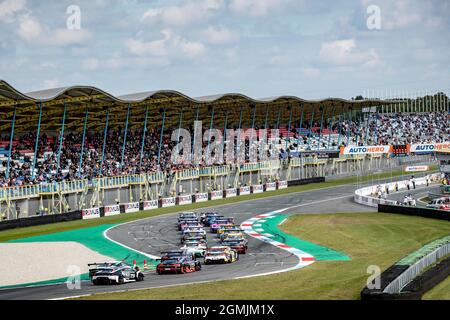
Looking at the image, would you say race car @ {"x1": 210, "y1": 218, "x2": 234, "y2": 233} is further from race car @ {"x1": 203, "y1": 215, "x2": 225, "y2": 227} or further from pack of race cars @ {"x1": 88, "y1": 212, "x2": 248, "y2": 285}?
race car @ {"x1": 203, "y1": 215, "x2": 225, "y2": 227}

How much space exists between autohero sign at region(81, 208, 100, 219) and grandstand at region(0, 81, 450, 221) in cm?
151

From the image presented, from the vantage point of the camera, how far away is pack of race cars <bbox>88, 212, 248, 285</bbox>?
29.5 m

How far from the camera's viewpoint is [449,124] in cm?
11525

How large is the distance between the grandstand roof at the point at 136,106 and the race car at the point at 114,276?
2597 centimetres

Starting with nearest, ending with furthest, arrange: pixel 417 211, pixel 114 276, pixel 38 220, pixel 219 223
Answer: pixel 114 276 < pixel 219 223 < pixel 417 211 < pixel 38 220

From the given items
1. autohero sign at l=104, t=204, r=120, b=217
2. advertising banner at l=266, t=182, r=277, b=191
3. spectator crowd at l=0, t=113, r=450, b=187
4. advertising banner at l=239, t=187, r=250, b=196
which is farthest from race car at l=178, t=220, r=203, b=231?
advertising banner at l=266, t=182, r=277, b=191

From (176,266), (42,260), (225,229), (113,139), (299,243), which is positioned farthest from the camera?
(113,139)

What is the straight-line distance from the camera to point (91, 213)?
60.0m

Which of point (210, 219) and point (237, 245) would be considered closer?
point (237, 245)

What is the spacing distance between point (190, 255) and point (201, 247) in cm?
471

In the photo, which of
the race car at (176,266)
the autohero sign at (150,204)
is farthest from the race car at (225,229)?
the autohero sign at (150,204)

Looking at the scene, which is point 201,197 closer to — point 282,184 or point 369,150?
point 282,184

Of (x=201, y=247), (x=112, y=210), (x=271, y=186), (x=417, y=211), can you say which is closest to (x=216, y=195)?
(x=271, y=186)

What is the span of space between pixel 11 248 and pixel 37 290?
13815 mm
